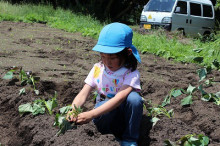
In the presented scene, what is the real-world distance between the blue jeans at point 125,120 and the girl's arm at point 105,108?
0.17ft

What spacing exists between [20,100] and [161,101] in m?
1.58

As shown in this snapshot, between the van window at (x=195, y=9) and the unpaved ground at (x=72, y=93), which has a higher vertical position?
the van window at (x=195, y=9)

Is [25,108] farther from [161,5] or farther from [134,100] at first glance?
[161,5]

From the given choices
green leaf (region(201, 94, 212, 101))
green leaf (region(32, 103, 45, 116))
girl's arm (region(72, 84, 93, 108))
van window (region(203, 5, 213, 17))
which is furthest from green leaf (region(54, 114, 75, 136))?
van window (region(203, 5, 213, 17))

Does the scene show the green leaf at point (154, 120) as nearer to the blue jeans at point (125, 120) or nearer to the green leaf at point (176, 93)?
the blue jeans at point (125, 120)

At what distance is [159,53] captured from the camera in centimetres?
660

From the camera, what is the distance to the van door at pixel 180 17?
11008 mm

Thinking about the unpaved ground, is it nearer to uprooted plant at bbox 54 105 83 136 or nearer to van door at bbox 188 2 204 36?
uprooted plant at bbox 54 105 83 136

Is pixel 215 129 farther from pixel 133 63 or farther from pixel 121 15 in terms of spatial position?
pixel 121 15

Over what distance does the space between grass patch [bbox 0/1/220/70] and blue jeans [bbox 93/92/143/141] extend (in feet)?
6.34

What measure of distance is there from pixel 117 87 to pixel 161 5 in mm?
9493

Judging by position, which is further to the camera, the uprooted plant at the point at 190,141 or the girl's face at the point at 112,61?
the girl's face at the point at 112,61

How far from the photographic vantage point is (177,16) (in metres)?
11.1

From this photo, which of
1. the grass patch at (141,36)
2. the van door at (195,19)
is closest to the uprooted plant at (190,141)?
the grass patch at (141,36)
